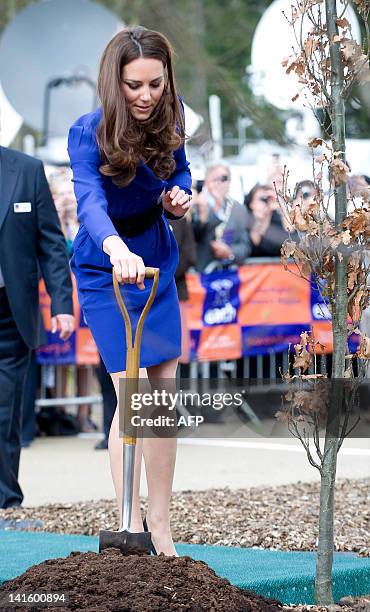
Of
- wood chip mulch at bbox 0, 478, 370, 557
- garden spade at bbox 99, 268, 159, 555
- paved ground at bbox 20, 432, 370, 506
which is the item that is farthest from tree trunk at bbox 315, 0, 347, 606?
paved ground at bbox 20, 432, 370, 506

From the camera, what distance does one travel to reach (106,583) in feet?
12.5

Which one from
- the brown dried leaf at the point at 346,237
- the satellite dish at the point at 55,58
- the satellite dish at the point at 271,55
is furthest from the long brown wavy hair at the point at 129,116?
the satellite dish at the point at 55,58

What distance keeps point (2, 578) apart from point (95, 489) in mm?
3636

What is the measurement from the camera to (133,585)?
12.3ft

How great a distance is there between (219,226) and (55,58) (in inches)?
196

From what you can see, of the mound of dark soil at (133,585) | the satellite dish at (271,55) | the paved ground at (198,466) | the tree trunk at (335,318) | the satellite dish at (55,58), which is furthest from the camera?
the satellite dish at (55,58)

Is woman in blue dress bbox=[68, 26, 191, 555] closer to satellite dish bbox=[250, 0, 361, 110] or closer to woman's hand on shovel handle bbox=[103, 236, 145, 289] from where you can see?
woman's hand on shovel handle bbox=[103, 236, 145, 289]

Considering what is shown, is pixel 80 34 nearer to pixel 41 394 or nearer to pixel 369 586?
pixel 41 394

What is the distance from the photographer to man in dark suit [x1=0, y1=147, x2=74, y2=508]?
21.9ft

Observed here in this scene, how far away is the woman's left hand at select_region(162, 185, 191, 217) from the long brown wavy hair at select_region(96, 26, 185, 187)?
0.49 feet

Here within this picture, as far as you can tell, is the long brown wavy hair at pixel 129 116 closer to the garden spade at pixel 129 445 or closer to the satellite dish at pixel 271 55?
the garden spade at pixel 129 445

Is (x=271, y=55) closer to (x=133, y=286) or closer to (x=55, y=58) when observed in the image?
(x=55, y=58)

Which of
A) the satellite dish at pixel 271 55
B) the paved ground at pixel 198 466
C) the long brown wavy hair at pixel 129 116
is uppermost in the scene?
the satellite dish at pixel 271 55

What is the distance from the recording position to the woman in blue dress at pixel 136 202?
4.44m
